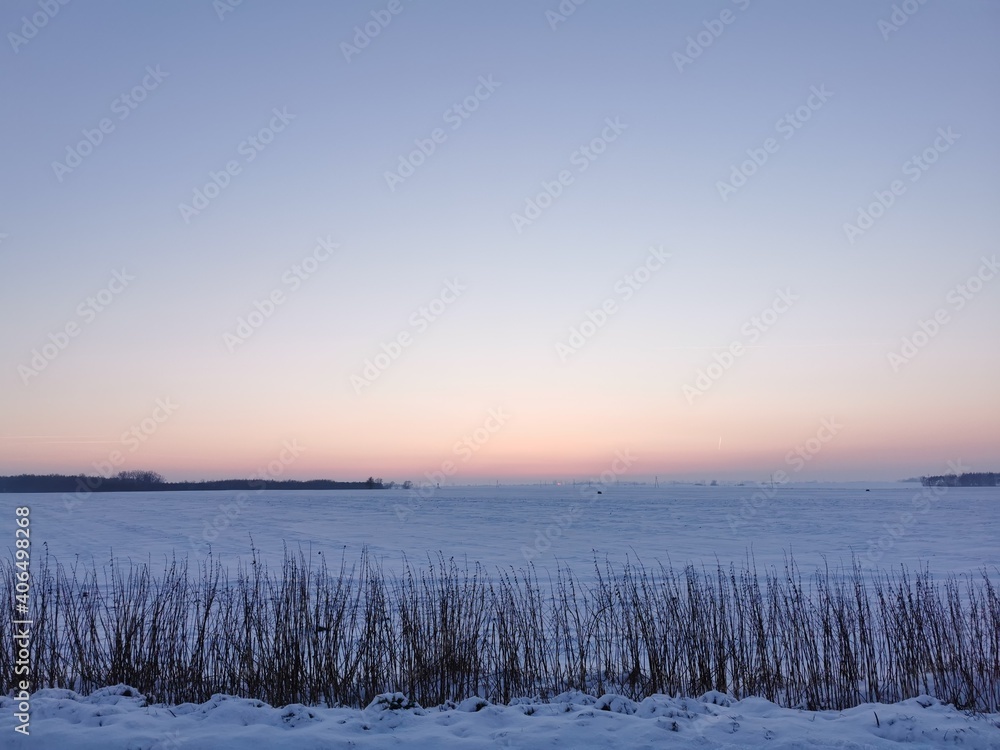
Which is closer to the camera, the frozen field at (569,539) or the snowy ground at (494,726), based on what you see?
the snowy ground at (494,726)

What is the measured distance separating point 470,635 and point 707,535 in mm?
28730

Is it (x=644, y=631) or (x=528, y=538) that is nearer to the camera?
(x=644, y=631)

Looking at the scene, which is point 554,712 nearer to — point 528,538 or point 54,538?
point 528,538

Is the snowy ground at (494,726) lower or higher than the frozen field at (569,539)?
higher

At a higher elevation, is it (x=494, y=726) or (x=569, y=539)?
(x=494, y=726)

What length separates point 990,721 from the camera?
663 cm

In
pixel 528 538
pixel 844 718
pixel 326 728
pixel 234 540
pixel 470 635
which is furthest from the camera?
pixel 528 538

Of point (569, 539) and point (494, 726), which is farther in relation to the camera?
point (569, 539)

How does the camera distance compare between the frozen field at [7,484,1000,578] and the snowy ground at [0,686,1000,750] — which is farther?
the frozen field at [7,484,1000,578]

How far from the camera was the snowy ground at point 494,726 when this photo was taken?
5.90 meters

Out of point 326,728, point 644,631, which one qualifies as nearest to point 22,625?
point 326,728

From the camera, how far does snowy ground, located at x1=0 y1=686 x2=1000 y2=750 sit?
5.90 metres

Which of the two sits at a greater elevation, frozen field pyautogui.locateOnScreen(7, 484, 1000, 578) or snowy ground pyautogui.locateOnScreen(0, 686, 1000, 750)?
snowy ground pyautogui.locateOnScreen(0, 686, 1000, 750)

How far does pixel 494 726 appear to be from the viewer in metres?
6.41
